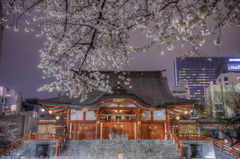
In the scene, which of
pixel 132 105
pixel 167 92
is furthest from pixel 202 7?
pixel 167 92

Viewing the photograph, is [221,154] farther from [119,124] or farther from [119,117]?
[119,117]

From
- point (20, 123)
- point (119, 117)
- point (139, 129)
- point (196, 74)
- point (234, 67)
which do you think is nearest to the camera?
point (139, 129)

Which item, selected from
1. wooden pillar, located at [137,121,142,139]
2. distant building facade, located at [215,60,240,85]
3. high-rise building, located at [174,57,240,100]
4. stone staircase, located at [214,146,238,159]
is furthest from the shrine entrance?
high-rise building, located at [174,57,240,100]

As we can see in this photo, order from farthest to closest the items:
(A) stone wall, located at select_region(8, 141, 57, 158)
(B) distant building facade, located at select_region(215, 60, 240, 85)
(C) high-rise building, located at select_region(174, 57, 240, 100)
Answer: (C) high-rise building, located at select_region(174, 57, 240, 100), (B) distant building facade, located at select_region(215, 60, 240, 85), (A) stone wall, located at select_region(8, 141, 57, 158)

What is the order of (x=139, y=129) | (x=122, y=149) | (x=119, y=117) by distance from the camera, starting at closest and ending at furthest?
(x=122, y=149) < (x=139, y=129) < (x=119, y=117)

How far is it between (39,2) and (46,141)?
1473 centimetres

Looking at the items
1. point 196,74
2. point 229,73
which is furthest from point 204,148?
point 196,74

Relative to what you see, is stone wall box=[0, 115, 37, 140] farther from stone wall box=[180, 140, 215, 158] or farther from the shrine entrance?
stone wall box=[180, 140, 215, 158]

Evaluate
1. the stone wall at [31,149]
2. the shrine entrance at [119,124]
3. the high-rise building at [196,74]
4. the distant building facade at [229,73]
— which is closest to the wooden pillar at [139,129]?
the shrine entrance at [119,124]

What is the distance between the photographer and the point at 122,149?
57.0 ft

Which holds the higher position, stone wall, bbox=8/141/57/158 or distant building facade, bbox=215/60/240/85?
distant building facade, bbox=215/60/240/85

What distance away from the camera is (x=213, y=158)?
17391 mm

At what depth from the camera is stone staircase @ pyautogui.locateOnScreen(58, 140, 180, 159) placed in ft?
54.3

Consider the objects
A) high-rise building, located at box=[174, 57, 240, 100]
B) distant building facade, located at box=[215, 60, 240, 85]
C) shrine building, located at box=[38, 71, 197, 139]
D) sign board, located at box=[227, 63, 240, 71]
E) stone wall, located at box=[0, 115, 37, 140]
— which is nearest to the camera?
shrine building, located at box=[38, 71, 197, 139]
